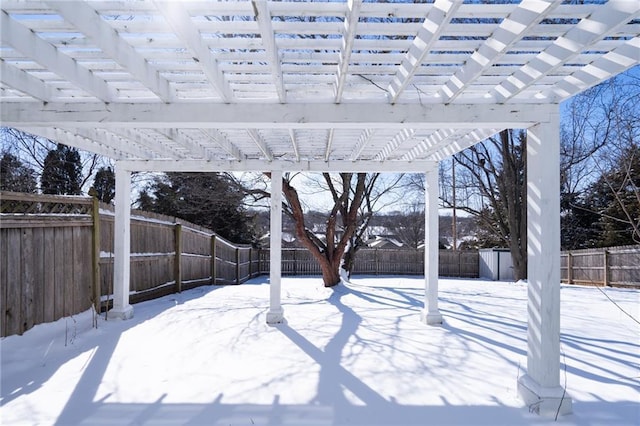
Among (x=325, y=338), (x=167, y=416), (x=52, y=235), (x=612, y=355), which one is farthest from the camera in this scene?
(x=325, y=338)

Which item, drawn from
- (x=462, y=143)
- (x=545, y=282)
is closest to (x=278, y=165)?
(x=462, y=143)

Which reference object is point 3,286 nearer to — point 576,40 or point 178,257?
point 178,257

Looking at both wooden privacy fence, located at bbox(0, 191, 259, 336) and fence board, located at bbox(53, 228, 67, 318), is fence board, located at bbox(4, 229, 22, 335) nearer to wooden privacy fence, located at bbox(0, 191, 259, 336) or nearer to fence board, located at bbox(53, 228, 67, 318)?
wooden privacy fence, located at bbox(0, 191, 259, 336)

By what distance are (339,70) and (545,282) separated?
7.15 ft

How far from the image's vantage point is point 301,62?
270 cm

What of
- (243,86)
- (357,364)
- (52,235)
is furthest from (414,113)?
(52,235)

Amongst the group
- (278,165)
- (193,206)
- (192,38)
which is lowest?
(193,206)

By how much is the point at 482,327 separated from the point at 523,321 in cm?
90

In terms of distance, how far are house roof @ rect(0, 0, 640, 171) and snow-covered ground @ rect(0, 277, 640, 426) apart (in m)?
2.17

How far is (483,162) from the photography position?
1455cm

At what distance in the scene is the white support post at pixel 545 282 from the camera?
2.90 meters

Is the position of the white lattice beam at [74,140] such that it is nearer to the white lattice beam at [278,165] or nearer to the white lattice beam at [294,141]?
the white lattice beam at [278,165]

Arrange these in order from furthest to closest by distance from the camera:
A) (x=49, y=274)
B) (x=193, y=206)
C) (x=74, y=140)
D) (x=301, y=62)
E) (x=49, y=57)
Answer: (x=193, y=206)
(x=74, y=140)
(x=49, y=274)
(x=301, y=62)
(x=49, y=57)

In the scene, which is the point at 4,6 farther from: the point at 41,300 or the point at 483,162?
the point at 483,162
